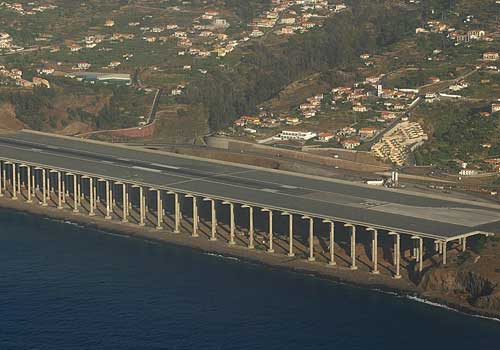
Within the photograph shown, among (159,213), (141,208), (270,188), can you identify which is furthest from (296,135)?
(159,213)

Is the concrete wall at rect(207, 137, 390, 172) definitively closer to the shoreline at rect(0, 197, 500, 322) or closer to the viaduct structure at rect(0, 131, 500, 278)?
the viaduct structure at rect(0, 131, 500, 278)

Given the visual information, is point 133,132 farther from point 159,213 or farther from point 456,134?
point 159,213

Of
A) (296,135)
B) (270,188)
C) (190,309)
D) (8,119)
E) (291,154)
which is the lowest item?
(190,309)

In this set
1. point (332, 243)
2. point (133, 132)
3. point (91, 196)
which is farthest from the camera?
point (133, 132)

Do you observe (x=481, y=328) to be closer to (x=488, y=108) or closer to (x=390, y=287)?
(x=390, y=287)

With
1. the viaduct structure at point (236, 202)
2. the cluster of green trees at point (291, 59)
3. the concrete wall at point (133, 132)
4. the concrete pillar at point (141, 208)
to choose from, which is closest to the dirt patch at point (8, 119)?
the concrete wall at point (133, 132)

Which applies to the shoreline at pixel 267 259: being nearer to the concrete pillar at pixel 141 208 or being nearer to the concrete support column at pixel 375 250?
the concrete support column at pixel 375 250
